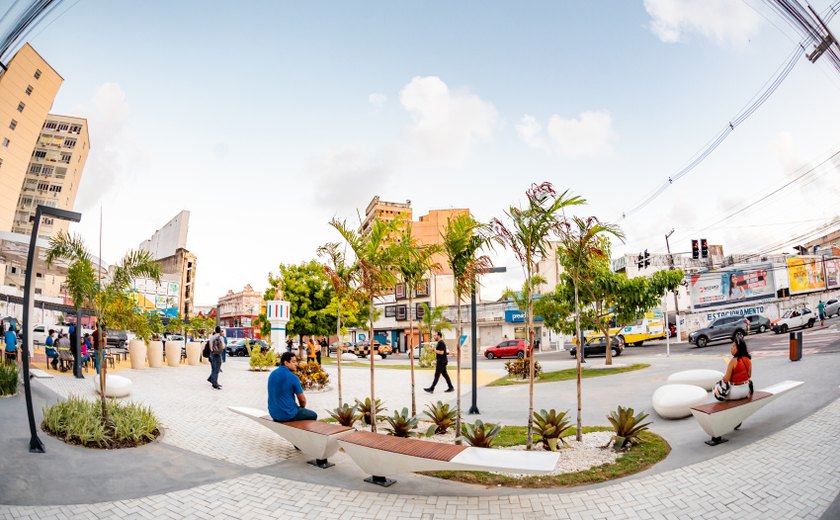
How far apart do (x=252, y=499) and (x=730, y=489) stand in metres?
5.48

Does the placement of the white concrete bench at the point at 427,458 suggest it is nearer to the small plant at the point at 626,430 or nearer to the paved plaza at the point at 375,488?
the paved plaza at the point at 375,488

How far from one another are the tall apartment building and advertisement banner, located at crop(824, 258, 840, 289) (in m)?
55.1

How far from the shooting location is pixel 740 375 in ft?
21.7

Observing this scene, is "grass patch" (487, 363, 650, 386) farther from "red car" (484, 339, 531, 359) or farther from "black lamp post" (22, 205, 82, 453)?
"red car" (484, 339, 531, 359)

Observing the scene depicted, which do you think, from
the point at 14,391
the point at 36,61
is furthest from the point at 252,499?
the point at 36,61

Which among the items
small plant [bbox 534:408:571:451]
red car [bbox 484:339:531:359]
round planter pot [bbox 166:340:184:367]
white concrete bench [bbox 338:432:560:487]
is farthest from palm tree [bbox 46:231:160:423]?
red car [bbox 484:339:531:359]

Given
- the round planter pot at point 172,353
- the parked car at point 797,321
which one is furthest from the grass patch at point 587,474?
the parked car at point 797,321

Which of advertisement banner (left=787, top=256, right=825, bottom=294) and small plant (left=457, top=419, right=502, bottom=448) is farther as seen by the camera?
advertisement banner (left=787, top=256, right=825, bottom=294)

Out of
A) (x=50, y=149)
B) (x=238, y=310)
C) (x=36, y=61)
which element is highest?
(x=50, y=149)

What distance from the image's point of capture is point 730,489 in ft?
16.0

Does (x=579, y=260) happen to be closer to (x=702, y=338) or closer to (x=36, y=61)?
(x=36, y=61)

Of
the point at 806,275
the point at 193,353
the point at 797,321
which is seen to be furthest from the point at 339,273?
the point at 806,275

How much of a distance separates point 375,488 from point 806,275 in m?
50.0

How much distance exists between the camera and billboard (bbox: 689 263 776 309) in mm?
40219
